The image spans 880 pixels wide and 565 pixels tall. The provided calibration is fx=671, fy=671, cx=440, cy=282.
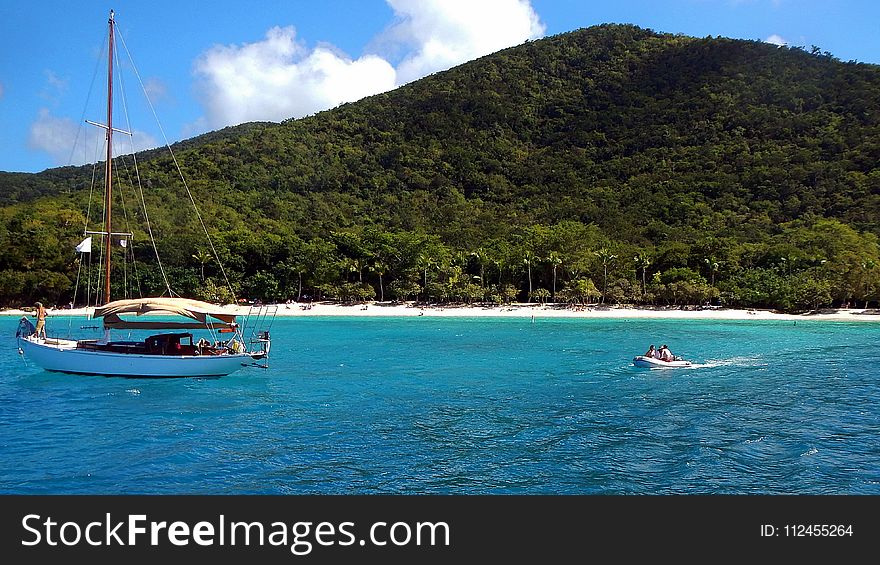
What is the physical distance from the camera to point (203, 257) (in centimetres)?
8144

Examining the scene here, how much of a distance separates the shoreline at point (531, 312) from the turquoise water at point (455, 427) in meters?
30.2

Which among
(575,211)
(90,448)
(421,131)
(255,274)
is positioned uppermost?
(421,131)

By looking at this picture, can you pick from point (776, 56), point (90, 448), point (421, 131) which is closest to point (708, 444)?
point (90, 448)

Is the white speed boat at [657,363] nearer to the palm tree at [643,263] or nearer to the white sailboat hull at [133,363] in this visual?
the white sailboat hull at [133,363]

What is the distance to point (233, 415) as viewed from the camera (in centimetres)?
2216

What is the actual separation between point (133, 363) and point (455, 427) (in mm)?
15066

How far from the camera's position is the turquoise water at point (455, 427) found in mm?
14938

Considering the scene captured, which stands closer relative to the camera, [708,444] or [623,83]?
[708,444]

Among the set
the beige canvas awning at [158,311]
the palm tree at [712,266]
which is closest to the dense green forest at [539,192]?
the palm tree at [712,266]

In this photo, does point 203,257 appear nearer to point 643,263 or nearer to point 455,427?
point 643,263

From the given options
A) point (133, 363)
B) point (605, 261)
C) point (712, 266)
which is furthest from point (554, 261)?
point (133, 363)

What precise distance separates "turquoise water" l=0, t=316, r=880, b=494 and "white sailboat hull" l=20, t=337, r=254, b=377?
0.59 meters

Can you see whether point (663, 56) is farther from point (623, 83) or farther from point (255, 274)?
point (255, 274)

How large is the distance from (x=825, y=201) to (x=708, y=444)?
94.4 m
